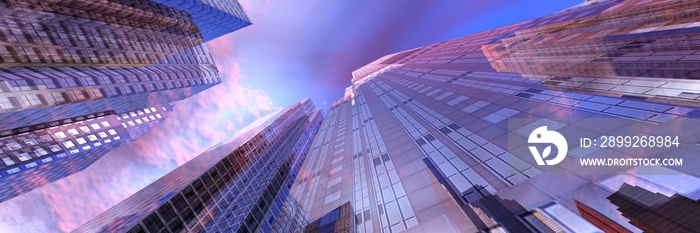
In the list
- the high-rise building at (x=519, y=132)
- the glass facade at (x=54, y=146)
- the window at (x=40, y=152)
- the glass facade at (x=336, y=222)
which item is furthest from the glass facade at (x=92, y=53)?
the glass facade at (x=336, y=222)

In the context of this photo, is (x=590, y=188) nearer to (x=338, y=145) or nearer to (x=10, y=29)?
(x=338, y=145)

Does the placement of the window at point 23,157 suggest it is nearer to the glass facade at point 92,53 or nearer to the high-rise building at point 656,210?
the glass facade at point 92,53

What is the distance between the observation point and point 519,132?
16.7 m

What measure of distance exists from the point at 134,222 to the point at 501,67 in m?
41.5

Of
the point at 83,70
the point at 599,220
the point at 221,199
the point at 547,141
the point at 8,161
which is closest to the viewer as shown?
the point at 599,220

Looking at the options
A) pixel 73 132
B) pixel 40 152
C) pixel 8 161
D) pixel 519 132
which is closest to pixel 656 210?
pixel 519 132

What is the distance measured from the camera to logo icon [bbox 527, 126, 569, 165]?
1320 centimetres

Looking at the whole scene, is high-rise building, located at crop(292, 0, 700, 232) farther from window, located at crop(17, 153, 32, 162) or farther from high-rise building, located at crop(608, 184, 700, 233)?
window, located at crop(17, 153, 32, 162)

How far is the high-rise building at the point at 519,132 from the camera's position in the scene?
11141 mm

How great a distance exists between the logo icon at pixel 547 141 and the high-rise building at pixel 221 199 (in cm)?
1829

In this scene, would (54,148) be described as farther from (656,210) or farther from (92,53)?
(656,210)

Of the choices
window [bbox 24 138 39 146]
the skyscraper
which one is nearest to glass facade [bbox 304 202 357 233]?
the skyscraper

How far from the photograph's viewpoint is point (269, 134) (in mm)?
83500

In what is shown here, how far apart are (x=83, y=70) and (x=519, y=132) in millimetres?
81549
